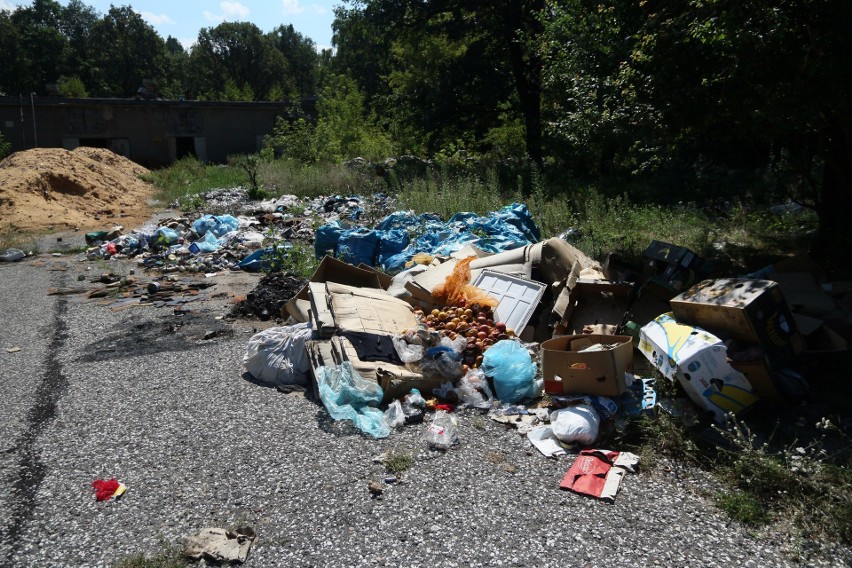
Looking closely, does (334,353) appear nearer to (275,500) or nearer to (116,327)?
(275,500)

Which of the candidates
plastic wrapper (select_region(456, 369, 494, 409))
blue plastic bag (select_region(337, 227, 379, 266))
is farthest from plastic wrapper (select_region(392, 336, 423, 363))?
blue plastic bag (select_region(337, 227, 379, 266))

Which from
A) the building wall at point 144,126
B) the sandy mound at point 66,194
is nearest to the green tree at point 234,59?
the building wall at point 144,126

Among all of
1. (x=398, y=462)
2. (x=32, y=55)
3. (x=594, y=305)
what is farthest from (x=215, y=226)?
(x=32, y=55)

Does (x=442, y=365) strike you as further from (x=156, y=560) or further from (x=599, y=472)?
(x=156, y=560)

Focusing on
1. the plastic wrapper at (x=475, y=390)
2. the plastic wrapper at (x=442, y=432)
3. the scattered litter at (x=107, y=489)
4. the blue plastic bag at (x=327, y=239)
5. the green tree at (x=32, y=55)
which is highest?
the green tree at (x=32, y=55)

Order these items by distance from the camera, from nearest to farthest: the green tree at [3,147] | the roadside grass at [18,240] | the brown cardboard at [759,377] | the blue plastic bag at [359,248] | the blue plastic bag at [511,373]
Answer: the brown cardboard at [759,377], the blue plastic bag at [511,373], the blue plastic bag at [359,248], the roadside grass at [18,240], the green tree at [3,147]

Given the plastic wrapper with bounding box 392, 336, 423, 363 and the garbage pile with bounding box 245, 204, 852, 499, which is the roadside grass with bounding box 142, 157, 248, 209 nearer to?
the garbage pile with bounding box 245, 204, 852, 499

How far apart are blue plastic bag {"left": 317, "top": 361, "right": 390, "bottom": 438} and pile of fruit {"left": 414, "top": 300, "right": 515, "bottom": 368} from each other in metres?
1.05

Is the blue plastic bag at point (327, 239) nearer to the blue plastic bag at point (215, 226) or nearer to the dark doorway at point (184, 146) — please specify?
the blue plastic bag at point (215, 226)

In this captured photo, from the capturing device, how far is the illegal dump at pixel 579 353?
398cm

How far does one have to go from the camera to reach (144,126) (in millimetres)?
27391

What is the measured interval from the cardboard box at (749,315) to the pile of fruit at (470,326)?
63.9 inches

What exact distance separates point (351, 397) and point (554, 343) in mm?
1614

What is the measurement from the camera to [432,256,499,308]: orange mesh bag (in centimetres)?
595
